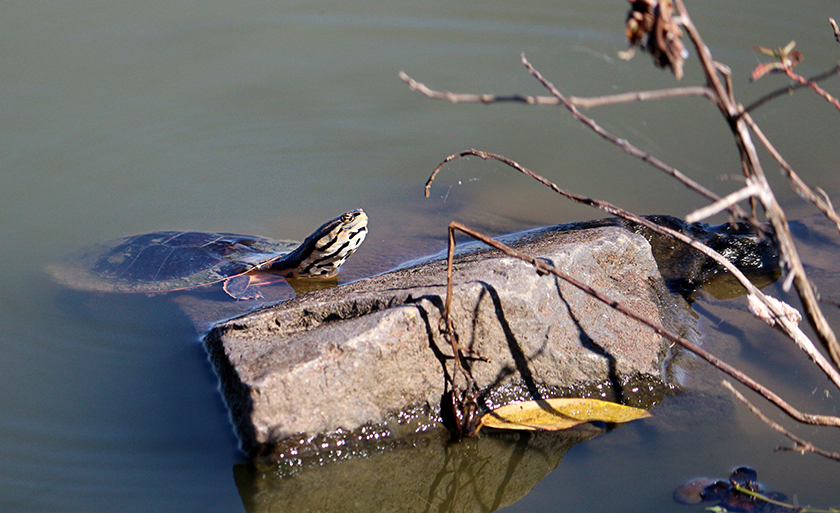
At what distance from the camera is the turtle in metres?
3.76

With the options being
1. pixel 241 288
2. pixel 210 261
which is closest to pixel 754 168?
pixel 241 288

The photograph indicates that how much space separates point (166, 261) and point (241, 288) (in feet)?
2.02

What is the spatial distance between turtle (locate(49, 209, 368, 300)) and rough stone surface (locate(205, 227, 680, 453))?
99cm

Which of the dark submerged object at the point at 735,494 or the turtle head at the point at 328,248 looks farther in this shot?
the turtle head at the point at 328,248

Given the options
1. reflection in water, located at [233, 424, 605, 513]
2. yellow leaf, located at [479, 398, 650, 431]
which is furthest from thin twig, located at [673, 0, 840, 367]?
reflection in water, located at [233, 424, 605, 513]

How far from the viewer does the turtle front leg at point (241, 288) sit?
11.9ft

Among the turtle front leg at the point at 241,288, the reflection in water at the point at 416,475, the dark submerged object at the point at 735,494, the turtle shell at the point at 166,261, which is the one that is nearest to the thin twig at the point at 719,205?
the dark submerged object at the point at 735,494

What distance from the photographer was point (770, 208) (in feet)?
4.95

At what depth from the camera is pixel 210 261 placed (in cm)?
398

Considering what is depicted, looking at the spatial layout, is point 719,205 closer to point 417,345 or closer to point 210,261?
point 417,345

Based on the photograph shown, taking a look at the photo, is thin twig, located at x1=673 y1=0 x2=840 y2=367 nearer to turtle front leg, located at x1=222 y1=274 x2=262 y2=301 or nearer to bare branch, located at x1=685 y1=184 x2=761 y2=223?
bare branch, located at x1=685 y1=184 x2=761 y2=223

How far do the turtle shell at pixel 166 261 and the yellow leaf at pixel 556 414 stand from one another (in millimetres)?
2045

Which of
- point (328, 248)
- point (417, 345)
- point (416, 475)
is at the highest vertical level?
point (417, 345)

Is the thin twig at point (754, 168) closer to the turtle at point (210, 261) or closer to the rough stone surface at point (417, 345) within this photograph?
the rough stone surface at point (417, 345)
